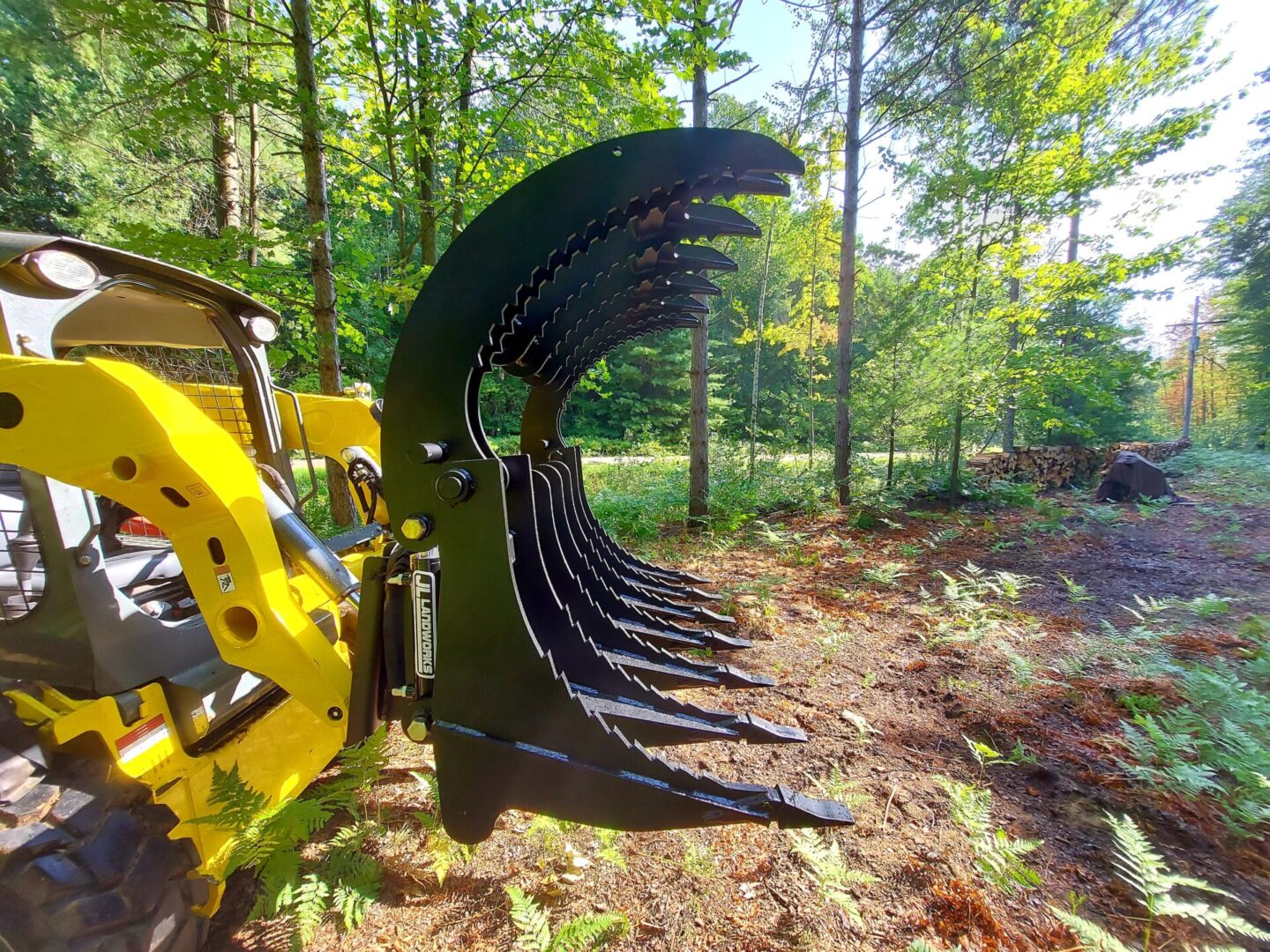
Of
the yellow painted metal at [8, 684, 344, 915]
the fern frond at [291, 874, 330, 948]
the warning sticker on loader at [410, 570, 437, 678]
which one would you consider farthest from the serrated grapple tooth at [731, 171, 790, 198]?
the fern frond at [291, 874, 330, 948]

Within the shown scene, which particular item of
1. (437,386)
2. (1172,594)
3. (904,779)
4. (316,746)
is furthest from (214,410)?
(1172,594)

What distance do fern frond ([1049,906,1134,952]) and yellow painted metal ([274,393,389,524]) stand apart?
3.44 metres

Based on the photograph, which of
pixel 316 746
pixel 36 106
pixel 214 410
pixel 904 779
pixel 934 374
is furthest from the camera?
pixel 36 106

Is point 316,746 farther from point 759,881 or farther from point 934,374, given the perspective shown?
point 934,374

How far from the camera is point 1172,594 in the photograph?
4.50m

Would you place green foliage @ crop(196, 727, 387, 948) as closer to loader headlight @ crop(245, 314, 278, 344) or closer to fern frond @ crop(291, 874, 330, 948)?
fern frond @ crop(291, 874, 330, 948)

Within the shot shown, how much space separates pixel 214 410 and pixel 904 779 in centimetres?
388

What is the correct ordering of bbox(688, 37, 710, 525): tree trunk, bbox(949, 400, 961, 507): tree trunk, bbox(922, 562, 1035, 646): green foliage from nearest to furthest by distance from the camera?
bbox(922, 562, 1035, 646): green foliage
bbox(688, 37, 710, 525): tree trunk
bbox(949, 400, 961, 507): tree trunk

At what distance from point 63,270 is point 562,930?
8.03 feet

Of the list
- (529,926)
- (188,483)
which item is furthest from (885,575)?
(188,483)

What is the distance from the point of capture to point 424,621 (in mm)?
1250

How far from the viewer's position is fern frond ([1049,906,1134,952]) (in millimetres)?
1378

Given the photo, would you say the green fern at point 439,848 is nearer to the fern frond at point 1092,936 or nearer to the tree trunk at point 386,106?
the fern frond at point 1092,936

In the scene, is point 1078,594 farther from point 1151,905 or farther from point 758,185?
point 758,185
